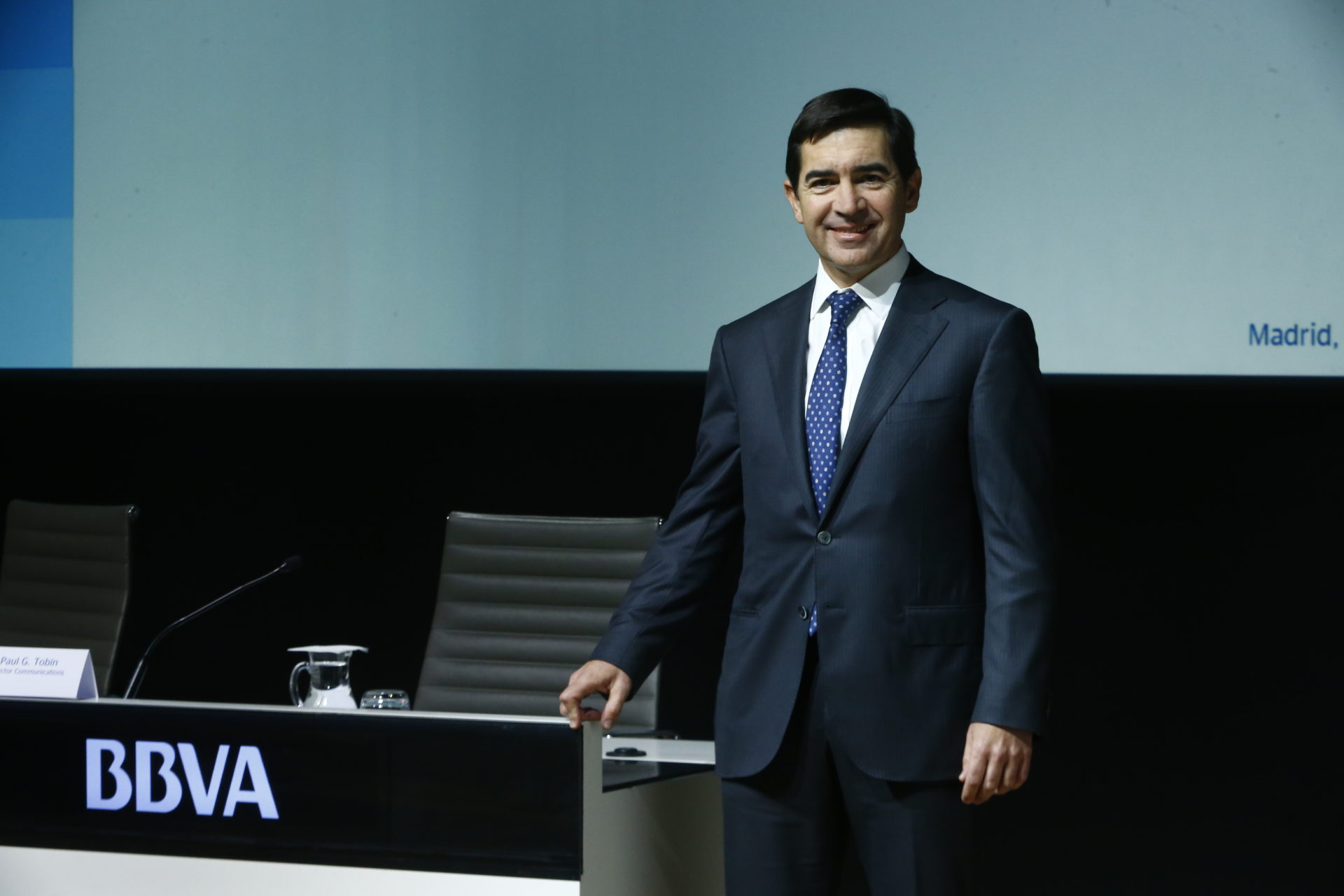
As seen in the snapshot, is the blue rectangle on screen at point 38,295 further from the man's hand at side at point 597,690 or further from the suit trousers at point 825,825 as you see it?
the suit trousers at point 825,825

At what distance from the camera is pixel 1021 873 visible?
3545 mm

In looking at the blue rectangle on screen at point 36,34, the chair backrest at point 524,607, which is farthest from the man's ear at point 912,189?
the blue rectangle on screen at point 36,34

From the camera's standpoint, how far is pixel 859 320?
180 centimetres

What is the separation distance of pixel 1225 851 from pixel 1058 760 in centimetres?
43

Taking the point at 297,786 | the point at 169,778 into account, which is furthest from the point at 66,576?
the point at 297,786

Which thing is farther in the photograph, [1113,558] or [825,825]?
[1113,558]

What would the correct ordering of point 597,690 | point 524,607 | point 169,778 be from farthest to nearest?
1. point 524,607
2. point 169,778
3. point 597,690

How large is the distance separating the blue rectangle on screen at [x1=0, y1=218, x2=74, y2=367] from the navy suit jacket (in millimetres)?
2602

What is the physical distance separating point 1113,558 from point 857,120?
6.68ft

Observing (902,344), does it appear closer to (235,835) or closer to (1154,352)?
(235,835)

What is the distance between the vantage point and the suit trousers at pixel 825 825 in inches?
64.9

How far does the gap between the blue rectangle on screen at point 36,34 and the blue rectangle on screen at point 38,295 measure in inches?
16.4

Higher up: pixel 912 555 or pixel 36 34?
pixel 36 34

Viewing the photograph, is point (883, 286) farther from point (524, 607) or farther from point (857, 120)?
point (524, 607)
